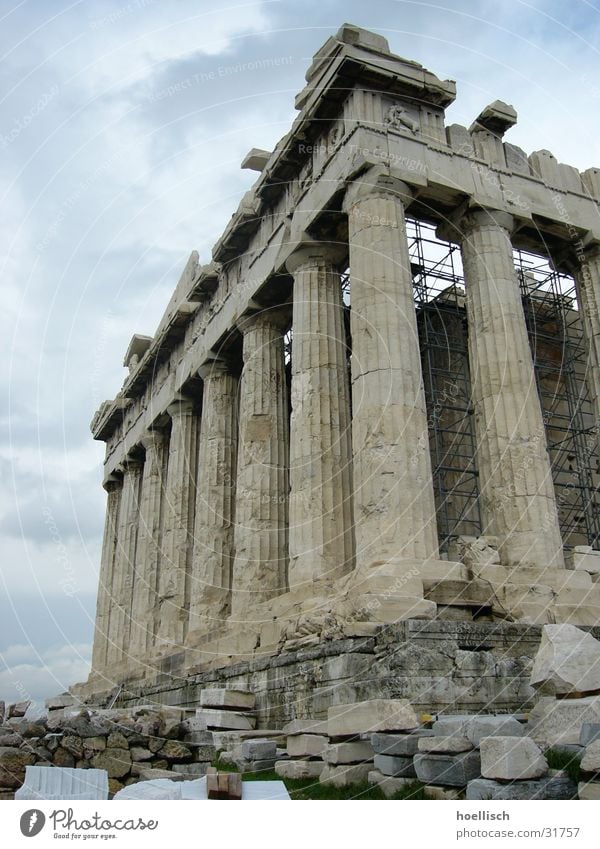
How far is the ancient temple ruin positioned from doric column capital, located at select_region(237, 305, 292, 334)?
56 mm

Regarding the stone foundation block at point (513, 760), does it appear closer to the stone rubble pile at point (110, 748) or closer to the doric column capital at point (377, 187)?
the stone rubble pile at point (110, 748)

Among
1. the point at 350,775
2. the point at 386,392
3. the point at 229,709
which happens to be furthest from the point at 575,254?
the point at 350,775

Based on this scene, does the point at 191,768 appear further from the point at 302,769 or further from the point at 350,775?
the point at 350,775

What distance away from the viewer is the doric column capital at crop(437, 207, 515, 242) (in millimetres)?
18562

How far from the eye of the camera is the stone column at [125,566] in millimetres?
31875

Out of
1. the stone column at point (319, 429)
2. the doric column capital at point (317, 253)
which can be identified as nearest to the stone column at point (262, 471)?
the stone column at point (319, 429)

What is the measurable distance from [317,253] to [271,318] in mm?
3466

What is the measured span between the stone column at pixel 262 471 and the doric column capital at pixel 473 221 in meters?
5.64

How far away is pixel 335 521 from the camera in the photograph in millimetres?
17062

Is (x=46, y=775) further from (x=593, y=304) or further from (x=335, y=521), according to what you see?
(x=593, y=304)
